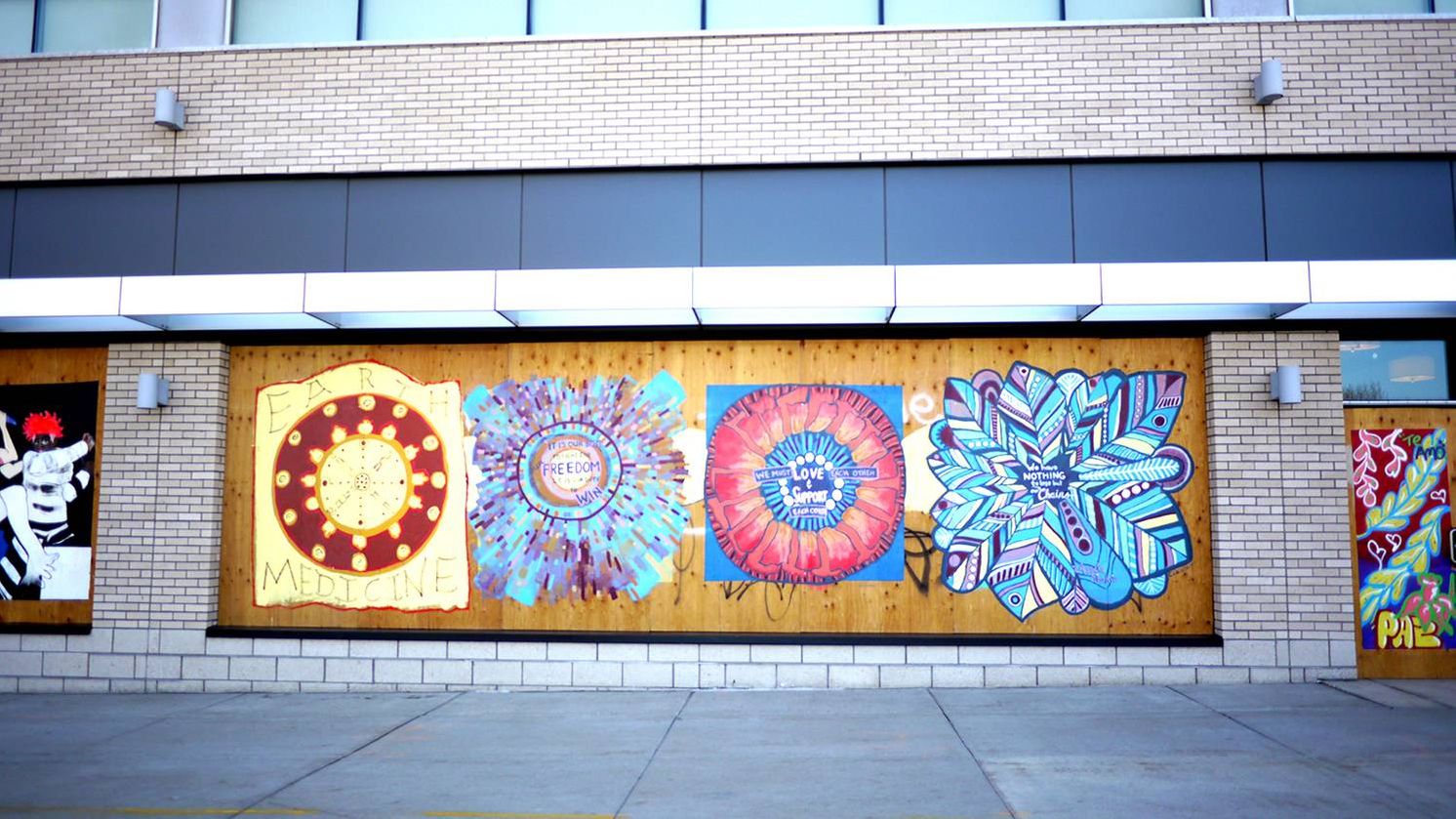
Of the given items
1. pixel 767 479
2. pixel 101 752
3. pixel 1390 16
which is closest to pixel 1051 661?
pixel 767 479

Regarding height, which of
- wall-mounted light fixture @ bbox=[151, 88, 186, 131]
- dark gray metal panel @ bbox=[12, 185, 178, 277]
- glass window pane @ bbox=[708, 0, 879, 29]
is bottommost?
dark gray metal panel @ bbox=[12, 185, 178, 277]

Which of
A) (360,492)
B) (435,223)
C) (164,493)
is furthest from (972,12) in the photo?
(164,493)

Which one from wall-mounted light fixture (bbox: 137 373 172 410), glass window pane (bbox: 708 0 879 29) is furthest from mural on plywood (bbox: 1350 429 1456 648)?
wall-mounted light fixture (bbox: 137 373 172 410)

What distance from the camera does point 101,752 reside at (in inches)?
282

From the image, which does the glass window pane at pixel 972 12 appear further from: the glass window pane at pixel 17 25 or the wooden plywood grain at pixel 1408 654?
the glass window pane at pixel 17 25

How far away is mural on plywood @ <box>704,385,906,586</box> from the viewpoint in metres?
9.30

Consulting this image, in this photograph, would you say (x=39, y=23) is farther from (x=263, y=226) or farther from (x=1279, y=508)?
(x=1279, y=508)

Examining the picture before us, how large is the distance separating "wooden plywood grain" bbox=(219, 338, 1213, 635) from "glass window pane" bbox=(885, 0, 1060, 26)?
3.12 metres

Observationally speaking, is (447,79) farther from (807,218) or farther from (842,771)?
(842,771)

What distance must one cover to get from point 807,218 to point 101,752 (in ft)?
22.6

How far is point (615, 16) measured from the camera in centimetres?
1005

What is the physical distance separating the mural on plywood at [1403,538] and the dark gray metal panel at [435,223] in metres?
7.92

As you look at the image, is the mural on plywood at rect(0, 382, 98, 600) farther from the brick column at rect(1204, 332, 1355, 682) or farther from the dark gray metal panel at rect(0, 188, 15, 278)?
the brick column at rect(1204, 332, 1355, 682)

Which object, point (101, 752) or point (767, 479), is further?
point (767, 479)
